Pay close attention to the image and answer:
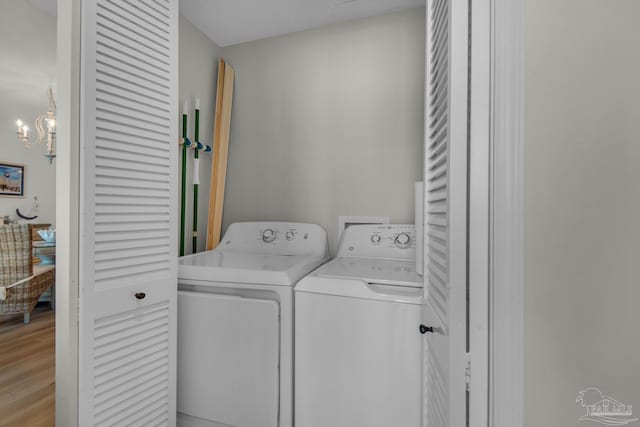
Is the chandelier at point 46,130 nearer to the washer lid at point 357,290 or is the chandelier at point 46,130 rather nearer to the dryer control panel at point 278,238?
the dryer control panel at point 278,238

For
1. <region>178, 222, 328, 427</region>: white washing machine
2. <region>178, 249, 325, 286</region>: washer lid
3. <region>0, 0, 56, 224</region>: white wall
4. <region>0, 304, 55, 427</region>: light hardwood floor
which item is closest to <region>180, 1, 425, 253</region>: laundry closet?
<region>178, 249, 325, 286</region>: washer lid

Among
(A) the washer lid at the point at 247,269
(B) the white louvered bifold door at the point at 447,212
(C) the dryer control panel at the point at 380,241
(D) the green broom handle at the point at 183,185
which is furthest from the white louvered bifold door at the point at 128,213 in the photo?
(B) the white louvered bifold door at the point at 447,212

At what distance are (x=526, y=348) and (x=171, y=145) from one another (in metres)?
1.53

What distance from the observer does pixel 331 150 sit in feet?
6.84

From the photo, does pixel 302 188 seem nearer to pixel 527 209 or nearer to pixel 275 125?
pixel 275 125

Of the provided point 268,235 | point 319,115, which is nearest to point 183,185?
point 268,235

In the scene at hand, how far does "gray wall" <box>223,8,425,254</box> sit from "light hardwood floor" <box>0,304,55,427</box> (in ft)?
5.04

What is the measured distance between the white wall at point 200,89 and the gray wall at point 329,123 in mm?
171

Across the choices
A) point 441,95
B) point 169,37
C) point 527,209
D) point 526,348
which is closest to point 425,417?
point 526,348

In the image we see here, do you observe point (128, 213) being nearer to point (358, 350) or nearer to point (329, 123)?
point (358, 350)

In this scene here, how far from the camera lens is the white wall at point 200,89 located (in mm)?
2025

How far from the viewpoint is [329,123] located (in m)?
2.08

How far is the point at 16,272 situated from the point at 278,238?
264 centimetres

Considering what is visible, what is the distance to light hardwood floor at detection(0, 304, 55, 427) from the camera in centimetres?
149
